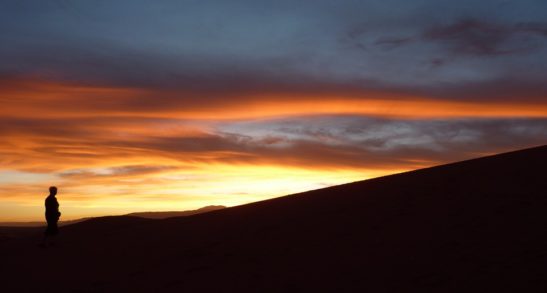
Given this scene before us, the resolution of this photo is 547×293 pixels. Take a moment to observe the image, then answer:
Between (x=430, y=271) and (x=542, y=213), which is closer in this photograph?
(x=430, y=271)

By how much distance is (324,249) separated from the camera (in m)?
11.9

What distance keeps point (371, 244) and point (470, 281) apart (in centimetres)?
301

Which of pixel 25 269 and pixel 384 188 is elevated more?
pixel 384 188

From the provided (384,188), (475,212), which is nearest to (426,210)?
(475,212)

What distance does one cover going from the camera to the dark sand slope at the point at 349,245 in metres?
9.69

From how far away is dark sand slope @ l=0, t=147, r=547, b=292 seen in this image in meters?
9.69

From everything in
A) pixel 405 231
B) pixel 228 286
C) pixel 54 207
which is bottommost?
pixel 228 286

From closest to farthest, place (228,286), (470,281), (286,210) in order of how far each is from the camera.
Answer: (470,281) → (228,286) → (286,210)

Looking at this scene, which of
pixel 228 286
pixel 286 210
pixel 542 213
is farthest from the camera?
pixel 286 210

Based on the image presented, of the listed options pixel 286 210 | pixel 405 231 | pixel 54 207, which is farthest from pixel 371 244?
pixel 54 207

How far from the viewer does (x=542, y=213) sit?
11508 millimetres

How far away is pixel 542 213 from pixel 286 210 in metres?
7.56

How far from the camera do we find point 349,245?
1191 cm

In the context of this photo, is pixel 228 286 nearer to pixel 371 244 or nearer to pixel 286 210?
pixel 371 244
